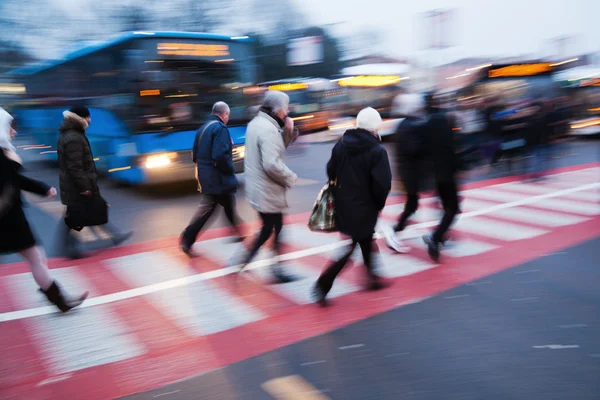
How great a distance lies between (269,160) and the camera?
475 cm

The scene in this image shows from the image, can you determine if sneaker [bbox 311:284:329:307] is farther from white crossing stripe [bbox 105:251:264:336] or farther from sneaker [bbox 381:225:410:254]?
sneaker [bbox 381:225:410:254]

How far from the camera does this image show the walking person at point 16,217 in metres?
4.02

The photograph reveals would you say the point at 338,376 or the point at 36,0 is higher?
the point at 36,0

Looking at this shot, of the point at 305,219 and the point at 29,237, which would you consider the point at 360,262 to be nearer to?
the point at 305,219

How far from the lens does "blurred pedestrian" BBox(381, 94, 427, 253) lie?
19.2ft

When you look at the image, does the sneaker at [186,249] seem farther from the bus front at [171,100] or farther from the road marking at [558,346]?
the bus front at [171,100]

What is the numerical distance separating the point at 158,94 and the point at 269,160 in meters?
6.07

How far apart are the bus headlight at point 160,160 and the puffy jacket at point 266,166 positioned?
5.66 meters

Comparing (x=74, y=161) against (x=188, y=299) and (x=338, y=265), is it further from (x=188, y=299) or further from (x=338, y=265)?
(x=338, y=265)

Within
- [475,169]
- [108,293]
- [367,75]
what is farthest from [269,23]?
[108,293]

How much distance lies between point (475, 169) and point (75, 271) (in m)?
9.54

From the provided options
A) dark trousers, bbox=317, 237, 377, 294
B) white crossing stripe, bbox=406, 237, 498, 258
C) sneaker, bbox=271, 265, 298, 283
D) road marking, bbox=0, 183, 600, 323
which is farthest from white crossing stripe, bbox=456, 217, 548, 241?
sneaker, bbox=271, 265, 298, 283

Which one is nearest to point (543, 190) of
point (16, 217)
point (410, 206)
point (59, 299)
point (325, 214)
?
point (410, 206)

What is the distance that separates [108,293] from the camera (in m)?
5.22
